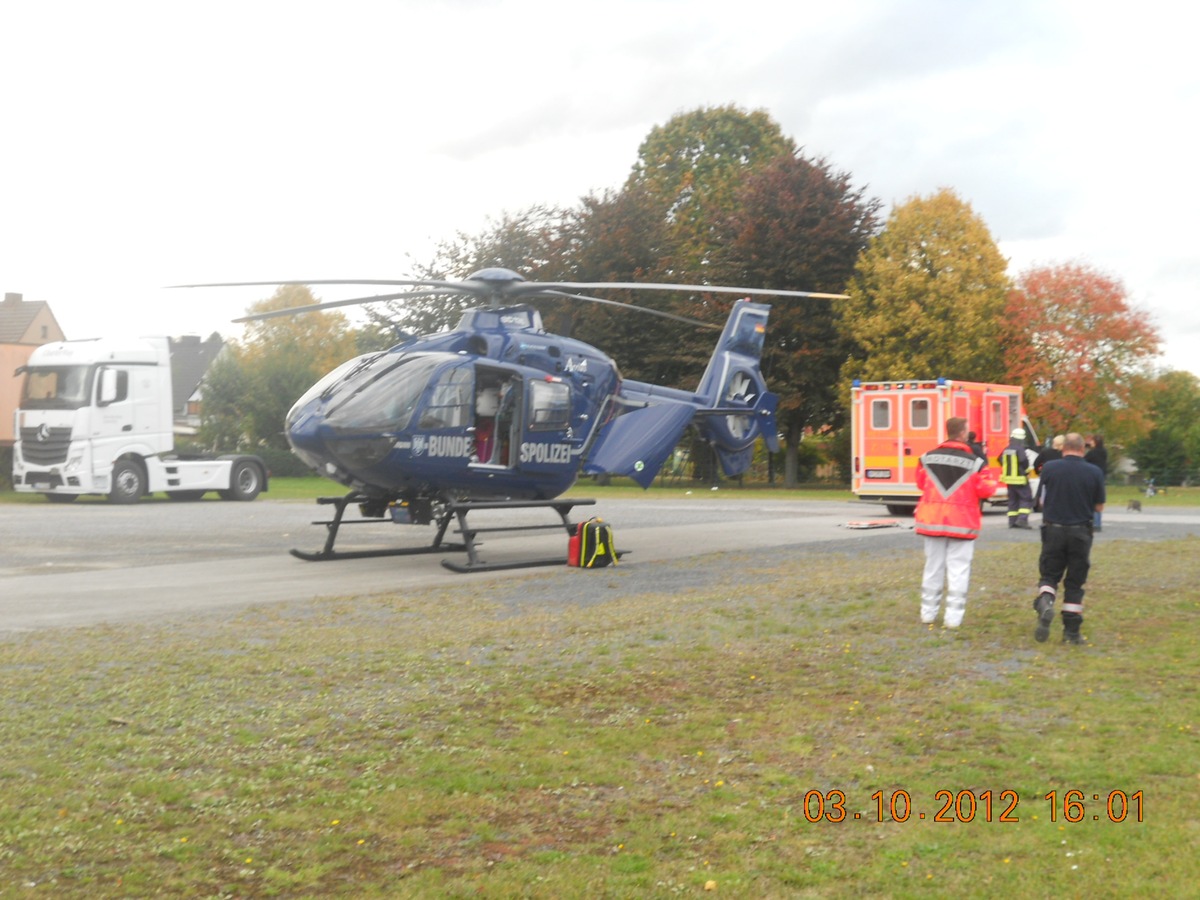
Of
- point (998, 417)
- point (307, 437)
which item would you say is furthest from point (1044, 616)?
point (998, 417)

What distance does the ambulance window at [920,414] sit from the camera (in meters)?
→ 24.5

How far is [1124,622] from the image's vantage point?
10586mm

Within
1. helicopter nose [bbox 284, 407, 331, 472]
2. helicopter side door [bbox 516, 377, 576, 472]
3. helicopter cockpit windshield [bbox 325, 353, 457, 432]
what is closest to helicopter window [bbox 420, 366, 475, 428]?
helicopter cockpit windshield [bbox 325, 353, 457, 432]

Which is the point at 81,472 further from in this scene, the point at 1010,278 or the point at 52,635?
the point at 1010,278

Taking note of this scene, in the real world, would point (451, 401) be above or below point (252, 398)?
below

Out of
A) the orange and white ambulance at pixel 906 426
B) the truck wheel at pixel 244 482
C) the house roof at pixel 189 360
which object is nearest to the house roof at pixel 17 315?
the house roof at pixel 189 360

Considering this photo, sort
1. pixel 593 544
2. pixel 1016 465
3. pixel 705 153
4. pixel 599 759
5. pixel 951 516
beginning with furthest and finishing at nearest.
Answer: pixel 705 153
pixel 1016 465
pixel 593 544
pixel 951 516
pixel 599 759

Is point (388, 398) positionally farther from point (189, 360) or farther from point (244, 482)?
point (189, 360)

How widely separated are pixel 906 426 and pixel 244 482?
1636 centimetres

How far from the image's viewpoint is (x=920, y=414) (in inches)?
969

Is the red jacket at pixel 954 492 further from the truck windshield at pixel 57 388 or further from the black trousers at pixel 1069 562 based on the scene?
the truck windshield at pixel 57 388

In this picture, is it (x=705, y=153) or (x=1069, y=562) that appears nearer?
(x=1069, y=562)

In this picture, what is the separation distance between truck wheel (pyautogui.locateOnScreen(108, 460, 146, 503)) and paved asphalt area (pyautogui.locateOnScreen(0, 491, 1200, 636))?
0.63 m
